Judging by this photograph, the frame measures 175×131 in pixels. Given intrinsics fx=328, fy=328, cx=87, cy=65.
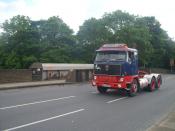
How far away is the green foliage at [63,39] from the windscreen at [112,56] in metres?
37.0

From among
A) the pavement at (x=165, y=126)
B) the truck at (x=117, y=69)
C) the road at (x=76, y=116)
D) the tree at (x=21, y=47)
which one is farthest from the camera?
the tree at (x=21, y=47)

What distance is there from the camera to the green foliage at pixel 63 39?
192 feet

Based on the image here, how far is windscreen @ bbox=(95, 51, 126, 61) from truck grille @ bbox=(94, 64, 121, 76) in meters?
0.46

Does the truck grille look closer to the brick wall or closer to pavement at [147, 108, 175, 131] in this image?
pavement at [147, 108, 175, 131]

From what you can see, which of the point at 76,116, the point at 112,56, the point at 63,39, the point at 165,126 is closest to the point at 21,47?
the point at 63,39

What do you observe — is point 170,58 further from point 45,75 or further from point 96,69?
point 96,69

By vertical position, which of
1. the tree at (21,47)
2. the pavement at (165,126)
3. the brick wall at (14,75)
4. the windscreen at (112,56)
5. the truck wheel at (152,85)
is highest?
the tree at (21,47)

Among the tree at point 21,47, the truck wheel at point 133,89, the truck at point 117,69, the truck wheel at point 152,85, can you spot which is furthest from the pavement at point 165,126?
the tree at point 21,47

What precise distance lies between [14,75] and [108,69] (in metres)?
13.6

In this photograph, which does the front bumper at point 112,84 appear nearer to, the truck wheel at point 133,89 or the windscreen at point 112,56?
the truck wheel at point 133,89

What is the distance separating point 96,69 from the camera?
20438mm

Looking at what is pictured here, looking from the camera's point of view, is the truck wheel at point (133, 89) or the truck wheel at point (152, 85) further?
the truck wheel at point (152, 85)

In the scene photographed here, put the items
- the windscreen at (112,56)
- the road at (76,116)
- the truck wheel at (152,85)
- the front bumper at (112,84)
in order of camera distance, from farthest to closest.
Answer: the truck wheel at (152,85)
the windscreen at (112,56)
the front bumper at (112,84)
the road at (76,116)

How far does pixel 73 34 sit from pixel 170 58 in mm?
29359
